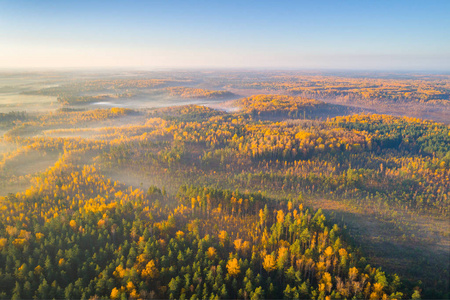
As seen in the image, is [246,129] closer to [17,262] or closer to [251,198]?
[251,198]

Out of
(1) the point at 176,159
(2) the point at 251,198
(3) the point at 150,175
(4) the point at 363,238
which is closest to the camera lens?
(4) the point at 363,238

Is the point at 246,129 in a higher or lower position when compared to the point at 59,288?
higher

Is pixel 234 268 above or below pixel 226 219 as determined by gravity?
above

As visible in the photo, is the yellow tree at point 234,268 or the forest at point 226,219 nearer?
the forest at point 226,219

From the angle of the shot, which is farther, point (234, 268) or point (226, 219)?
point (226, 219)

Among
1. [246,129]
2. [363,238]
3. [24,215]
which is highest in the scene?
[246,129]

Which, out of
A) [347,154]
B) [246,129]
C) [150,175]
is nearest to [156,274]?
[150,175]

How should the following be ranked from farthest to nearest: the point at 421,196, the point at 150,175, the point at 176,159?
the point at 176,159, the point at 150,175, the point at 421,196

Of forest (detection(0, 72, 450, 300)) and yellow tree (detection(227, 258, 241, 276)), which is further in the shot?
yellow tree (detection(227, 258, 241, 276))
